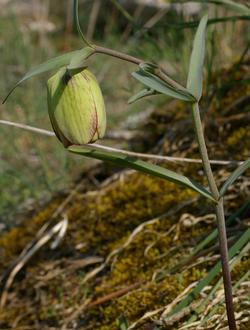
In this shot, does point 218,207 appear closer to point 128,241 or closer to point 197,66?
point 197,66

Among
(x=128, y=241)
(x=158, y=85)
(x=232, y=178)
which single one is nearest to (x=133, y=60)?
(x=158, y=85)

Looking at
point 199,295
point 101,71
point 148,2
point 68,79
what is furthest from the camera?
point 148,2

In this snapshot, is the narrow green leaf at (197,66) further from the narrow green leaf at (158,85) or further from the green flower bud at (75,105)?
the green flower bud at (75,105)

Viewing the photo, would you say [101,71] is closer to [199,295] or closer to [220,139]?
[220,139]

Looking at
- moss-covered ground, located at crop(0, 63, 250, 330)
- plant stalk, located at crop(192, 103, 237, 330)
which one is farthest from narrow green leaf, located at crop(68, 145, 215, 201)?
moss-covered ground, located at crop(0, 63, 250, 330)

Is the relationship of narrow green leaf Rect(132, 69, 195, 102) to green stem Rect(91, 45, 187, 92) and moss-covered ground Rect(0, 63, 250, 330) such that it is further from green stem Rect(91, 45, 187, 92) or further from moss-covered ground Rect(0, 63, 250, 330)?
moss-covered ground Rect(0, 63, 250, 330)

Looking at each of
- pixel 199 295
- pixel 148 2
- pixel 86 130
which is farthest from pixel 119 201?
pixel 148 2
